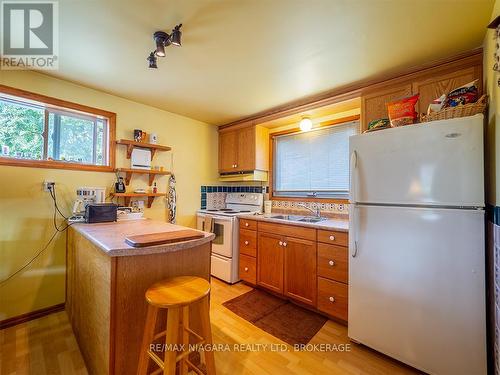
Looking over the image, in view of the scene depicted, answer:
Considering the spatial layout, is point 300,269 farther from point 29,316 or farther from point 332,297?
Answer: point 29,316

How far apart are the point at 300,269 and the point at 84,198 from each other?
2.26 m

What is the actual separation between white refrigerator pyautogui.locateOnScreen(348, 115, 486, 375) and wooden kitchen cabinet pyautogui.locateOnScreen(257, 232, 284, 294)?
32.4 inches

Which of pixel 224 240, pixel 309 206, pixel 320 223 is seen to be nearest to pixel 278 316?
pixel 320 223

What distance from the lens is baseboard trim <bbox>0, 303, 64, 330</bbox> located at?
186 cm

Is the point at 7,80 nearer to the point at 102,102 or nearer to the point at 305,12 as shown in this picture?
the point at 102,102

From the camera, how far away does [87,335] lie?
57.4 inches

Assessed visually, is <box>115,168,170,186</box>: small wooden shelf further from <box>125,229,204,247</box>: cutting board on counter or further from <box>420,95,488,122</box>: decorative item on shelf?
<box>420,95,488,122</box>: decorative item on shelf

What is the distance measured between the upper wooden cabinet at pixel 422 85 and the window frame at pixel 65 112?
266 centimetres

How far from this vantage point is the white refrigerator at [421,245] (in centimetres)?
127

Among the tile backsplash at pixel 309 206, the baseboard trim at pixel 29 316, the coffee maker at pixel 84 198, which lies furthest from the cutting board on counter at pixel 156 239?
the tile backsplash at pixel 309 206

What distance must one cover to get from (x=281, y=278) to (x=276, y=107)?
2058 millimetres

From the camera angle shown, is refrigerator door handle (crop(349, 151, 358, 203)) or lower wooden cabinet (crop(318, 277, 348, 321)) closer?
refrigerator door handle (crop(349, 151, 358, 203))

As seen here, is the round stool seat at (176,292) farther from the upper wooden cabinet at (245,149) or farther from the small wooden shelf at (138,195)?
the upper wooden cabinet at (245,149)

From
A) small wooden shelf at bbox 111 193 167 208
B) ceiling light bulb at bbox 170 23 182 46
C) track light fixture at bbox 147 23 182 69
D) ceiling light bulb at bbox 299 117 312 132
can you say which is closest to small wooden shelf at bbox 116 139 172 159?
small wooden shelf at bbox 111 193 167 208
